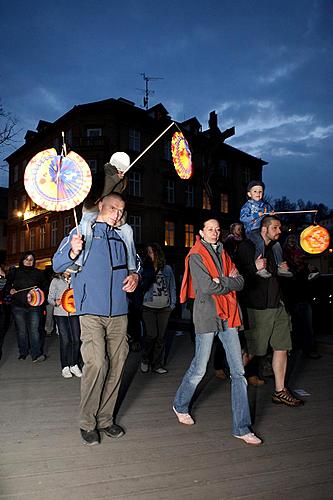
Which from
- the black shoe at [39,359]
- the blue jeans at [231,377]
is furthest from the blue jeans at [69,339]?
the blue jeans at [231,377]

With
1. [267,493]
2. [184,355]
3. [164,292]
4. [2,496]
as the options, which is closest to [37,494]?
[2,496]

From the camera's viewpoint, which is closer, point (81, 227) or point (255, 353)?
point (81, 227)

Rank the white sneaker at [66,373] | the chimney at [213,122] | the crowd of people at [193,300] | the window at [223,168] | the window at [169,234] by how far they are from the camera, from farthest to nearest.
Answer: the window at [223,168]
the window at [169,234]
the chimney at [213,122]
the white sneaker at [66,373]
the crowd of people at [193,300]

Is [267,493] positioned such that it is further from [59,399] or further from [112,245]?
[59,399]

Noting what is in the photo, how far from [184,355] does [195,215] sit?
29.2m

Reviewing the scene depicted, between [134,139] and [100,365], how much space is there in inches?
1225

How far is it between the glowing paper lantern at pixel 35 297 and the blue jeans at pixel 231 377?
14.5 ft

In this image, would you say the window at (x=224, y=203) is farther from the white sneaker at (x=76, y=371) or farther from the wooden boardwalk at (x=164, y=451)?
the wooden boardwalk at (x=164, y=451)

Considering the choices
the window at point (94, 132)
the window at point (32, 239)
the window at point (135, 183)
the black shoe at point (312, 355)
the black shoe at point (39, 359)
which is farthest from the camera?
the window at point (32, 239)

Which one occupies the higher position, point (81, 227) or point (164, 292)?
point (81, 227)

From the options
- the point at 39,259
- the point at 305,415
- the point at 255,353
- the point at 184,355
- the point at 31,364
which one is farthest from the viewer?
the point at 39,259

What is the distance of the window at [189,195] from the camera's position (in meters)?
37.1

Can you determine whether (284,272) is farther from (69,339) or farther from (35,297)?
(35,297)

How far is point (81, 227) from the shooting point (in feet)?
13.2
